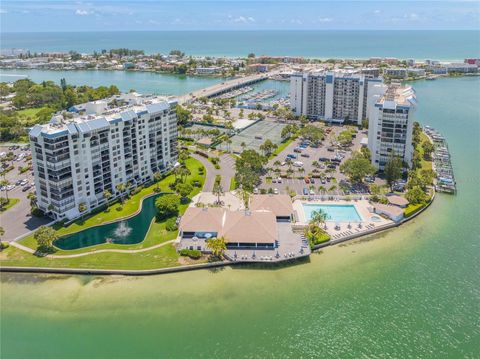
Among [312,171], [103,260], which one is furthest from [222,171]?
[103,260]

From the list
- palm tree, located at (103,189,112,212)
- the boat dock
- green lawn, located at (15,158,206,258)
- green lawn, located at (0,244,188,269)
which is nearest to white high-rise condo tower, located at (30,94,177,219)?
palm tree, located at (103,189,112,212)

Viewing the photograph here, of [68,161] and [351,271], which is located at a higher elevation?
[68,161]

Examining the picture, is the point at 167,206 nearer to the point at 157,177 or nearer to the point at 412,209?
the point at 157,177

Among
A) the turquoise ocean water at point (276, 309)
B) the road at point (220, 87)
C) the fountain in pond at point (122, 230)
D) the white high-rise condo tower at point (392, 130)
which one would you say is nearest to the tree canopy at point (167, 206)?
the fountain in pond at point (122, 230)

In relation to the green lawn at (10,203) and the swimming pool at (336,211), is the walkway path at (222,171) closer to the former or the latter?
the swimming pool at (336,211)

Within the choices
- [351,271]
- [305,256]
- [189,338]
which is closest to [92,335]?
[189,338]

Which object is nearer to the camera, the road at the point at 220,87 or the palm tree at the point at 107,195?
the palm tree at the point at 107,195

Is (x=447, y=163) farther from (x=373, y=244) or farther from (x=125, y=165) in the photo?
(x=125, y=165)
